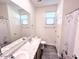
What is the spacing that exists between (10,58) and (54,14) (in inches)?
128

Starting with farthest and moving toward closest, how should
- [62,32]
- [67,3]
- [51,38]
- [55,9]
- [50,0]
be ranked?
[51,38] < [55,9] < [50,0] < [62,32] < [67,3]

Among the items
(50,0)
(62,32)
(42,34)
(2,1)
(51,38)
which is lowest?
(51,38)

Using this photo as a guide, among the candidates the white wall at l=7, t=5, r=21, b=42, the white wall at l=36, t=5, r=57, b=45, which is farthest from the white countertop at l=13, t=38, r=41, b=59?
the white wall at l=36, t=5, r=57, b=45

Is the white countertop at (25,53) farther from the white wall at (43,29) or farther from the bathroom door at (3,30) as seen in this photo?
the white wall at (43,29)

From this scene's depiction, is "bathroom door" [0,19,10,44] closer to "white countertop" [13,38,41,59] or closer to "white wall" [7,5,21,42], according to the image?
"white wall" [7,5,21,42]

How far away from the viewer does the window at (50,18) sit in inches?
141

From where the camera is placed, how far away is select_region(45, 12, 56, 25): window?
3.59 meters

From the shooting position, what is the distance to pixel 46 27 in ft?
12.2

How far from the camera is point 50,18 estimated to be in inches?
144

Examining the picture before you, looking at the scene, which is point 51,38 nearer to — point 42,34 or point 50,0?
point 42,34

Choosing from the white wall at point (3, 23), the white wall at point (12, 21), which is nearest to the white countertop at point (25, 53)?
the white wall at point (12, 21)

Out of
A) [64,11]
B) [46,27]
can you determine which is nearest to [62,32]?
[64,11]

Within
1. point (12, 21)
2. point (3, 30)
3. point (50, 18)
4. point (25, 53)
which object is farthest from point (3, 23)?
point (50, 18)

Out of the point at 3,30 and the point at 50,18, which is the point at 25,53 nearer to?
the point at 3,30
